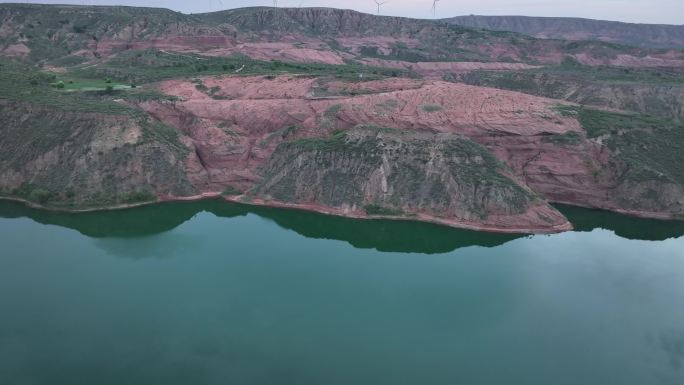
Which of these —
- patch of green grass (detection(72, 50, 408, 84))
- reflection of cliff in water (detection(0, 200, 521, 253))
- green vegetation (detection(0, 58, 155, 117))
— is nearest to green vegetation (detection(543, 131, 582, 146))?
reflection of cliff in water (detection(0, 200, 521, 253))

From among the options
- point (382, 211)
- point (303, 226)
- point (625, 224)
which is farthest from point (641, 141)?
point (303, 226)

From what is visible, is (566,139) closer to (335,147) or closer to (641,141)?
(641,141)

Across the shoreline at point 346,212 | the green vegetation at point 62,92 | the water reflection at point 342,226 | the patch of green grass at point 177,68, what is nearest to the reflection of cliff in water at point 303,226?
the water reflection at point 342,226

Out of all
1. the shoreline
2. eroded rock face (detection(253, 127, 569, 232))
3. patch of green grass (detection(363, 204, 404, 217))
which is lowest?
the shoreline

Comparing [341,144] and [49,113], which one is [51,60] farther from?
[341,144]

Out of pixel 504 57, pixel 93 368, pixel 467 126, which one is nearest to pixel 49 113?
pixel 93 368

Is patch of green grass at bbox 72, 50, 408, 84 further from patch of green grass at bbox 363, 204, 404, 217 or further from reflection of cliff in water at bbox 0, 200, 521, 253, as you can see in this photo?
reflection of cliff in water at bbox 0, 200, 521, 253

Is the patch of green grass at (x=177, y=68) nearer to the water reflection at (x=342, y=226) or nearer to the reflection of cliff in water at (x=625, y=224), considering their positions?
the water reflection at (x=342, y=226)
